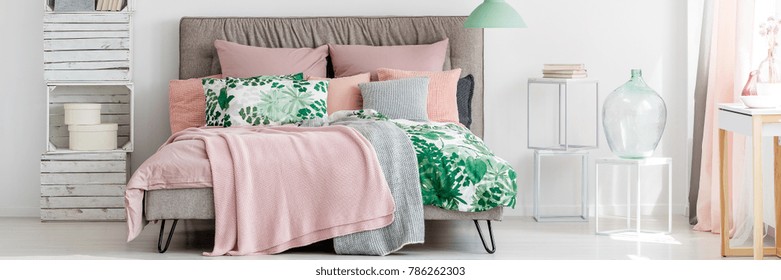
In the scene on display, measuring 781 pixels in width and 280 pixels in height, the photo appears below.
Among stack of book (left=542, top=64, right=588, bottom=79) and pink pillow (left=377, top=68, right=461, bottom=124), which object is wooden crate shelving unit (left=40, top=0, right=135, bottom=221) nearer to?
pink pillow (left=377, top=68, right=461, bottom=124)

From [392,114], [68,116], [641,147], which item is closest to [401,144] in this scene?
[392,114]

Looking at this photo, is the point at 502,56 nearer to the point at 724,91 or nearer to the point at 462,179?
the point at 724,91

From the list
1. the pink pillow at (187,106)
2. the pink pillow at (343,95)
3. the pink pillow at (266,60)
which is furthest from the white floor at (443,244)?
the pink pillow at (266,60)

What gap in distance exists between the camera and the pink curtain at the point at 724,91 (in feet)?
17.9

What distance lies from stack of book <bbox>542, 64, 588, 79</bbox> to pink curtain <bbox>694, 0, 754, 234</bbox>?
69 centimetres

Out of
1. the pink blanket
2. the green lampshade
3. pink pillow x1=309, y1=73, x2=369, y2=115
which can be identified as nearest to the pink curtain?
the green lampshade

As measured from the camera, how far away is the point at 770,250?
201 inches

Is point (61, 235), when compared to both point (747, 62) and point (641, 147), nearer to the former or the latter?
point (641, 147)

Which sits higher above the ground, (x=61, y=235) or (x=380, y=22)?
(x=380, y=22)

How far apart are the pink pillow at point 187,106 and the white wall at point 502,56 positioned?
17.7 inches

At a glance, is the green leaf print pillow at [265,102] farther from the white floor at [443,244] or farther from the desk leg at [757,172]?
the desk leg at [757,172]

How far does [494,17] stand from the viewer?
604 centimetres

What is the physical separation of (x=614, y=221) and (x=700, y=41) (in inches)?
44.4

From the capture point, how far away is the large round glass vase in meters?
5.84
